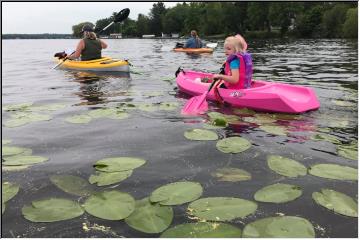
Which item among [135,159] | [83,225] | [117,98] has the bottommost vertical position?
[83,225]

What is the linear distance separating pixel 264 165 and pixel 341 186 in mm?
843

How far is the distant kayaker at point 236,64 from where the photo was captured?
6.89 metres

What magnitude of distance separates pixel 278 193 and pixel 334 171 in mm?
868

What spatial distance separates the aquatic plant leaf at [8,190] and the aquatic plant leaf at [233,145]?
7.61 ft

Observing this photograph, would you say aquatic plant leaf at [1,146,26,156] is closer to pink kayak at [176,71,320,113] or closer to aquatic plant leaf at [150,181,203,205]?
aquatic plant leaf at [150,181,203,205]

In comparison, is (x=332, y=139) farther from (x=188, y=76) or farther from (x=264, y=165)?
(x=188, y=76)

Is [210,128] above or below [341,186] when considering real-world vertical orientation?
above

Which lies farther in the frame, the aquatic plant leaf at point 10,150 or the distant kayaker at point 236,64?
the distant kayaker at point 236,64

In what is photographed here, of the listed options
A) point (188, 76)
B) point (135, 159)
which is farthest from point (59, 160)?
point (188, 76)

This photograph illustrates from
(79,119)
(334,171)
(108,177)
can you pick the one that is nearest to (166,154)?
(108,177)

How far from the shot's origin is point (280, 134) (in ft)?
17.2

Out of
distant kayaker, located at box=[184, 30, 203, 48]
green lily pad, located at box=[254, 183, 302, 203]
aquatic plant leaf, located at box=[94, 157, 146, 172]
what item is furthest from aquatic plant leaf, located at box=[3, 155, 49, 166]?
distant kayaker, located at box=[184, 30, 203, 48]

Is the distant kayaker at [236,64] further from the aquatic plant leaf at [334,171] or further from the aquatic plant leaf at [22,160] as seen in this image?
the aquatic plant leaf at [22,160]

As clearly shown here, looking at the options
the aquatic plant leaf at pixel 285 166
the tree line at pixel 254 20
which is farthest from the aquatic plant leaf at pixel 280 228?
the tree line at pixel 254 20
